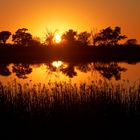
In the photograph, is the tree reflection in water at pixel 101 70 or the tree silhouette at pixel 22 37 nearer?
the tree reflection in water at pixel 101 70

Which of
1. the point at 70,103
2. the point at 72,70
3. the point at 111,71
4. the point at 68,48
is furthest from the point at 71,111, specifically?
the point at 68,48

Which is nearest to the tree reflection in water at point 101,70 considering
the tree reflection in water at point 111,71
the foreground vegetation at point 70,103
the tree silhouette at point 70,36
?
the tree reflection in water at point 111,71

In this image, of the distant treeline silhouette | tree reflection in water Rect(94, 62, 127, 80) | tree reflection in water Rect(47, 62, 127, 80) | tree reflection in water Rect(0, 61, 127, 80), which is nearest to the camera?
tree reflection in water Rect(94, 62, 127, 80)

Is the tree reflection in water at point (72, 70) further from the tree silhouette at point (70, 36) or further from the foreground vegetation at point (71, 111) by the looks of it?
the tree silhouette at point (70, 36)

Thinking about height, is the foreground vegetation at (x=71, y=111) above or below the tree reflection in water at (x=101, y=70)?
above

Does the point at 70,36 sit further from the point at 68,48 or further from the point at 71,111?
the point at 71,111

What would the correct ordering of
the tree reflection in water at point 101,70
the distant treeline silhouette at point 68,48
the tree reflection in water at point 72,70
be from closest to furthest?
the tree reflection in water at point 101,70, the tree reflection in water at point 72,70, the distant treeline silhouette at point 68,48

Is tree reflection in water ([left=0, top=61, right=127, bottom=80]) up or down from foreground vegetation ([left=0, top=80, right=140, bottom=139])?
down

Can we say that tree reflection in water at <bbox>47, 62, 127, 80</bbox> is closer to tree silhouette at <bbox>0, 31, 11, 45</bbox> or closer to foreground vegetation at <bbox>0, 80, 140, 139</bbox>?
foreground vegetation at <bbox>0, 80, 140, 139</bbox>

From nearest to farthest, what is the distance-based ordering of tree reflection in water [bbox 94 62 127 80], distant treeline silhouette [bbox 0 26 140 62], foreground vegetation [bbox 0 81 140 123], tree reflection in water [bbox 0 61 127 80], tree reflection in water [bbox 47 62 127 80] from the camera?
1. foreground vegetation [bbox 0 81 140 123]
2. tree reflection in water [bbox 94 62 127 80]
3. tree reflection in water [bbox 47 62 127 80]
4. tree reflection in water [bbox 0 61 127 80]
5. distant treeline silhouette [bbox 0 26 140 62]

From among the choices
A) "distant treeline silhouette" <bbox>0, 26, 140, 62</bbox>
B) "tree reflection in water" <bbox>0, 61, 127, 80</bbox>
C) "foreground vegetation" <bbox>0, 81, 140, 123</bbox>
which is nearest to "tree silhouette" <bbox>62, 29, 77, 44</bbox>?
"distant treeline silhouette" <bbox>0, 26, 140, 62</bbox>

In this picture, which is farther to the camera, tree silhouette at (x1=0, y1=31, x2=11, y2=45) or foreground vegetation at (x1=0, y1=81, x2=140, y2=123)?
tree silhouette at (x1=0, y1=31, x2=11, y2=45)

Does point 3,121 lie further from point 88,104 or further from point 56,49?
point 56,49

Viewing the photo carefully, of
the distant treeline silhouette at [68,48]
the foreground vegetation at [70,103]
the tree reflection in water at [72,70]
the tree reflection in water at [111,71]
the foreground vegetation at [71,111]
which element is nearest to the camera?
the foreground vegetation at [71,111]
